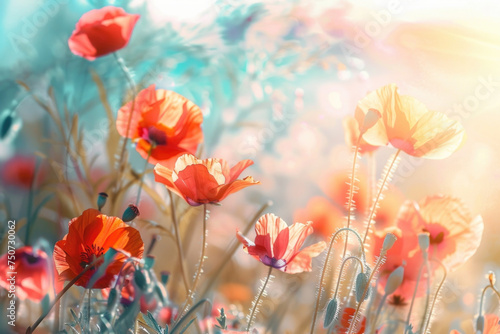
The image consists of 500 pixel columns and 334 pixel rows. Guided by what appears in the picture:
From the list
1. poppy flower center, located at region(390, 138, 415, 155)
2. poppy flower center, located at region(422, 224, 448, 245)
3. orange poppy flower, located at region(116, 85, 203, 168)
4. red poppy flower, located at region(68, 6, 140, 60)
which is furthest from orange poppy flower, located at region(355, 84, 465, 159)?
red poppy flower, located at region(68, 6, 140, 60)

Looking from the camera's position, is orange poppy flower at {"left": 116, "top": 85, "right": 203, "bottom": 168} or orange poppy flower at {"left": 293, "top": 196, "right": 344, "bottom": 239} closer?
orange poppy flower at {"left": 116, "top": 85, "right": 203, "bottom": 168}

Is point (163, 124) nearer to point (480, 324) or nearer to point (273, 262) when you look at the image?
point (273, 262)

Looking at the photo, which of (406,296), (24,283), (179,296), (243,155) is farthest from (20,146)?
(406,296)

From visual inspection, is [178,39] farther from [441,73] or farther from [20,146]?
[20,146]

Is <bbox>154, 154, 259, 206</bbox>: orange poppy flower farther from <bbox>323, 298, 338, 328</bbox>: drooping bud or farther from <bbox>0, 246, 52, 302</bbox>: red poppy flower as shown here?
<bbox>0, 246, 52, 302</bbox>: red poppy flower

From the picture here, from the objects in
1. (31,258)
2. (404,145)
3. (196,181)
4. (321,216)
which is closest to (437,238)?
(404,145)

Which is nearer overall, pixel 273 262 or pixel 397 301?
pixel 273 262
